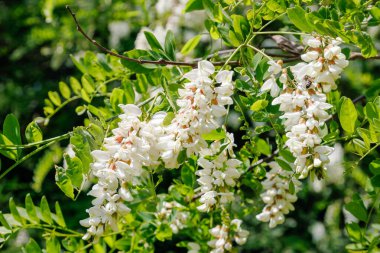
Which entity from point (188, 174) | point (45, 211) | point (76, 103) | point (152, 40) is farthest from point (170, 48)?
point (76, 103)

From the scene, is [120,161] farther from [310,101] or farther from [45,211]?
[45,211]

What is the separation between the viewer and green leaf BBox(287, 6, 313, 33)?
0.70 meters

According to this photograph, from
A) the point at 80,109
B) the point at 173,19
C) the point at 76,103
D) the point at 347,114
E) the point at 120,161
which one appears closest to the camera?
the point at 120,161

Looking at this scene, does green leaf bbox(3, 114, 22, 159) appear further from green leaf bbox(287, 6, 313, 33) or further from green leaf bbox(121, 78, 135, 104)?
green leaf bbox(287, 6, 313, 33)

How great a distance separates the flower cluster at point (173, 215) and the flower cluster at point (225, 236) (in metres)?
0.09

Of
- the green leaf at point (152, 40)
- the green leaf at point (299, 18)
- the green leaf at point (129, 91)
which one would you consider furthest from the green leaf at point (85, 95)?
the green leaf at point (299, 18)

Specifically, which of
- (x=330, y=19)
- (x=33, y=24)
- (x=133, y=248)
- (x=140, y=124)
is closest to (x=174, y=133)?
(x=140, y=124)

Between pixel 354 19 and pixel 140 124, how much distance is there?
0.27 metres

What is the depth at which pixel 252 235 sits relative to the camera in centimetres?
221

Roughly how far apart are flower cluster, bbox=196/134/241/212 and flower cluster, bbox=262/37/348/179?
104 mm

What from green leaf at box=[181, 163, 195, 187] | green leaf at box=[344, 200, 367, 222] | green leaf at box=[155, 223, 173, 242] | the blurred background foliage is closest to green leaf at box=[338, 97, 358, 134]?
green leaf at box=[344, 200, 367, 222]

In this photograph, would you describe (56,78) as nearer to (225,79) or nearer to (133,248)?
(133,248)

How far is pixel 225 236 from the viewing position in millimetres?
918

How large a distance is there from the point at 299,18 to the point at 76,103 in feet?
5.77
